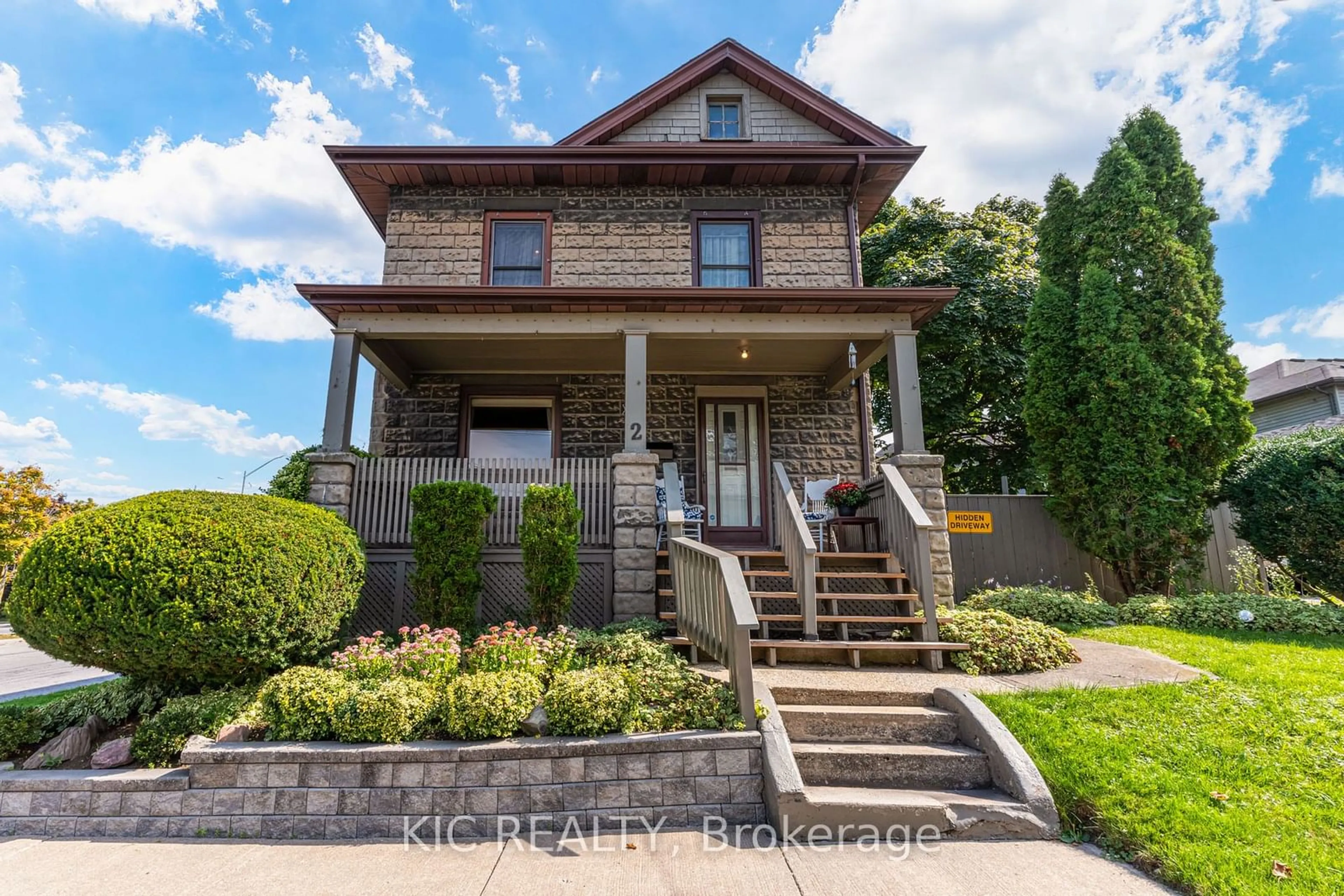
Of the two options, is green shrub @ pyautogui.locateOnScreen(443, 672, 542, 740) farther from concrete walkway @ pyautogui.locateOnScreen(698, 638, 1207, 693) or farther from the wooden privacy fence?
the wooden privacy fence

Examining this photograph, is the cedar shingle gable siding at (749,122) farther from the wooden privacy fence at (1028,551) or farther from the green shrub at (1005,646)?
the green shrub at (1005,646)

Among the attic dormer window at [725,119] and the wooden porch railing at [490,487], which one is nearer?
the wooden porch railing at [490,487]

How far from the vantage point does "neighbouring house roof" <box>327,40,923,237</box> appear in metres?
8.95

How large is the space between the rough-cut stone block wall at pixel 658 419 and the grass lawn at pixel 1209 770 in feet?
16.7

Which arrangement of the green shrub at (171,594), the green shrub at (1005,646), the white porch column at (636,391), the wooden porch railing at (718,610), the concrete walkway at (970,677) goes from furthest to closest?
1. the white porch column at (636,391)
2. the green shrub at (1005,646)
3. the concrete walkway at (970,677)
4. the green shrub at (171,594)
5. the wooden porch railing at (718,610)

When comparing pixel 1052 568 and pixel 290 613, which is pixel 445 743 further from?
pixel 1052 568

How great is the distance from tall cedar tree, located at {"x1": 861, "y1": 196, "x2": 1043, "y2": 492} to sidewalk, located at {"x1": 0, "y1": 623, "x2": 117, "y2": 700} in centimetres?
1515

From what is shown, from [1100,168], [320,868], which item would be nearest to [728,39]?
[1100,168]

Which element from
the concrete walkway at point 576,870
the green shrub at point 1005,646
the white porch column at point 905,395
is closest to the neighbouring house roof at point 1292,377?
the white porch column at point 905,395

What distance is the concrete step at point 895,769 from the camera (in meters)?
3.56

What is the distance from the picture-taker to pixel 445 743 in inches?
137

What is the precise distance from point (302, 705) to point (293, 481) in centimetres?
332

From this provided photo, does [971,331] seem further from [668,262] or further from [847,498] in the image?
[847,498]

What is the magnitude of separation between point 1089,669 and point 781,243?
690 centimetres
